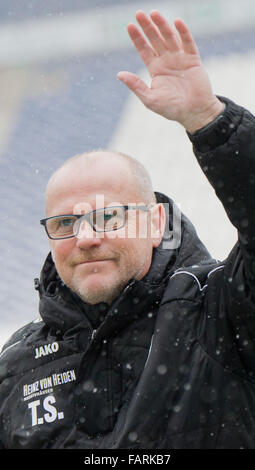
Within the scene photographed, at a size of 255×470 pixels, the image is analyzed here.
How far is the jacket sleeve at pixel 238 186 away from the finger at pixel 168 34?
0.13 meters

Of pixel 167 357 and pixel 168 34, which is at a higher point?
pixel 168 34

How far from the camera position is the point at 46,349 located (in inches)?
57.0

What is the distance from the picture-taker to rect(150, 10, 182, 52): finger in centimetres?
117

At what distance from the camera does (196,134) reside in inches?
46.6

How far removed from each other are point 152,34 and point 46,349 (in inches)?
28.3

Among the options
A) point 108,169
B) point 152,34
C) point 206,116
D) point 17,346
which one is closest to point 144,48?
point 152,34

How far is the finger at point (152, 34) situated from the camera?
46.6 inches

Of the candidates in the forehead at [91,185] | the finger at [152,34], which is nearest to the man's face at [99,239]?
the forehead at [91,185]

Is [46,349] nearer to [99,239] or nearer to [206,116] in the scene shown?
[99,239]

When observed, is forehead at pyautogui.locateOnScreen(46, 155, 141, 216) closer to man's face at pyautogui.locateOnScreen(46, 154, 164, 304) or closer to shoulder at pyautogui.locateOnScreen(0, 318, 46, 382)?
man's face at pyautogui.locateOnScreen(46, 154, 164, 304)

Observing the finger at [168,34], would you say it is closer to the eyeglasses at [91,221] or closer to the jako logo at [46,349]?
the eyeglasses at [91,221]

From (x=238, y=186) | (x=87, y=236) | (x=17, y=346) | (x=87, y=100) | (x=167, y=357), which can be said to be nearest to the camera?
(x=238, y=186)

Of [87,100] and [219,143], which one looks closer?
[219,143]

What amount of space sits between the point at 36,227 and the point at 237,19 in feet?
12.5
